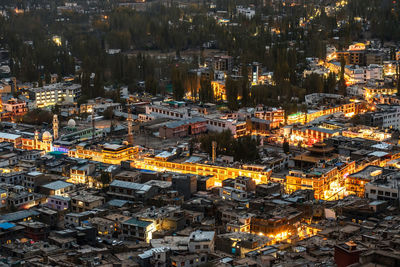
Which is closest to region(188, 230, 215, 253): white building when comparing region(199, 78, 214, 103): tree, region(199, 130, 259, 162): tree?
region(199, 130, 259, 162): tree

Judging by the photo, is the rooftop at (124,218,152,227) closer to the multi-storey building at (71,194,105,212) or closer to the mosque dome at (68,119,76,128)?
the multi-storey building at (71,194,105,212)

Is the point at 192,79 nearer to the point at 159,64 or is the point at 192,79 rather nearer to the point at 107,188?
the point at 159,64

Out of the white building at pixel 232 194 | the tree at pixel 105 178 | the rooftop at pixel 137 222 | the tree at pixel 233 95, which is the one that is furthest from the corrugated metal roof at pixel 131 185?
the tree at pixel 233 95

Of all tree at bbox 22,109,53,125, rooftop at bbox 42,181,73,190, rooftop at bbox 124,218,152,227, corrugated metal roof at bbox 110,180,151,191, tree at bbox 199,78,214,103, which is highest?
tree at bbox 199,78,214,103

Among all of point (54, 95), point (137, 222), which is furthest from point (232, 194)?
point (54, 95)

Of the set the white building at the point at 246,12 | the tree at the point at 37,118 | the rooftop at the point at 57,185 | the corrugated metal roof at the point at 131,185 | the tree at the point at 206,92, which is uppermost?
the white building at the point at 246,12

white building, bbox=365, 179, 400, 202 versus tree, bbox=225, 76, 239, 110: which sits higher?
tree, bbox=225, 76, 239, 110

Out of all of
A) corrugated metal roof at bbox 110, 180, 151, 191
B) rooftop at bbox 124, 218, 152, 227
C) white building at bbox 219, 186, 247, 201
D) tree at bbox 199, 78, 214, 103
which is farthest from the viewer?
tree at bbox 199, 78, 214, 103

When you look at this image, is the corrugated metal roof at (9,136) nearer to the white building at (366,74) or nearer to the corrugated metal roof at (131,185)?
the corrugated metal roof at (131,185)

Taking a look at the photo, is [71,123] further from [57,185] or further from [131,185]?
[131,185]

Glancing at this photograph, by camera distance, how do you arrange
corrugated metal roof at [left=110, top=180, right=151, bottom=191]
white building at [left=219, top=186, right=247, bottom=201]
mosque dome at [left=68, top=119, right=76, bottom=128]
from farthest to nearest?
1. mosque dome at [left=68, top=119, right=76, bottom=128]
2. corrugated metal roof at [left=110, top=180, right=151, bottom=191]
3. white building at [left=219, top=186, right=247, bottom=201]

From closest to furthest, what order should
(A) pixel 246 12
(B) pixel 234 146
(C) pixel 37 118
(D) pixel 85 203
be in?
(D) pixel 85 203, (B) pixel 234 146, (C) pixel 37 118, (A) pixel 246 12
